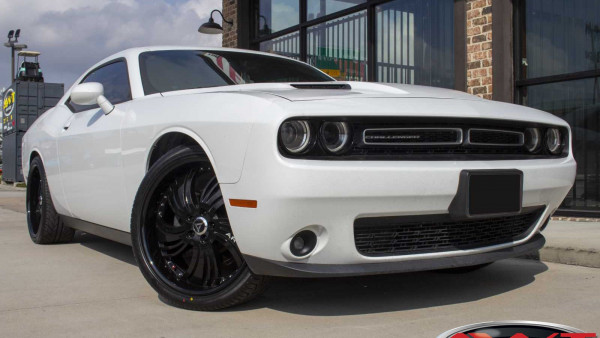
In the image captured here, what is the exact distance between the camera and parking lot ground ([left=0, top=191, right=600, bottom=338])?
262 cm

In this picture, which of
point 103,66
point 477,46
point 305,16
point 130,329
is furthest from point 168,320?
point 305,16

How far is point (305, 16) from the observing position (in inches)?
391

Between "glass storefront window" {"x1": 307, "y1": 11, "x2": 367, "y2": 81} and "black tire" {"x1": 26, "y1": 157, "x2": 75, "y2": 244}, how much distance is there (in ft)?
15.1

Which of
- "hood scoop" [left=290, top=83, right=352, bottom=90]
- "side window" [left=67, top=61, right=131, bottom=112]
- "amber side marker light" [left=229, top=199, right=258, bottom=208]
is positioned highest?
"side window" [left=67, top=61, right=131, bottom=112]

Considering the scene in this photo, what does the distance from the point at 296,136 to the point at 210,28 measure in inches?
353

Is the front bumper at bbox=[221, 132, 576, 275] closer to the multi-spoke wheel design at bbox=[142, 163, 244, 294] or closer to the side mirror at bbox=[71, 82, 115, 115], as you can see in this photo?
the multi-spoke wheel design at bbox=[142, 163, 244, 294]

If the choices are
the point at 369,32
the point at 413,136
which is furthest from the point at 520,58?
the point at 413,136

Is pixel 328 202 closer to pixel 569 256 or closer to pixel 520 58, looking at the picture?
pixel 569 256

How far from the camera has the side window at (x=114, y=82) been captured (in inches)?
154

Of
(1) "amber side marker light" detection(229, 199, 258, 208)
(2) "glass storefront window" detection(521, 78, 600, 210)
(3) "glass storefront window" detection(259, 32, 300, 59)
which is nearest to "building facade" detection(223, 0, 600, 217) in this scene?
(2) "glass storefront window" detection(521, 78, 600, 210)

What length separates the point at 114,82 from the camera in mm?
4160

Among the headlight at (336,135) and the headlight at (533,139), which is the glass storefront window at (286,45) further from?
the headlight at (336,135)

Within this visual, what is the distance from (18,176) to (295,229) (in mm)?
20130

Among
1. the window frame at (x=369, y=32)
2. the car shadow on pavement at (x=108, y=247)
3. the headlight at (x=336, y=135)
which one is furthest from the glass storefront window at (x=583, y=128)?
the headlight at (x=336, y=135)
